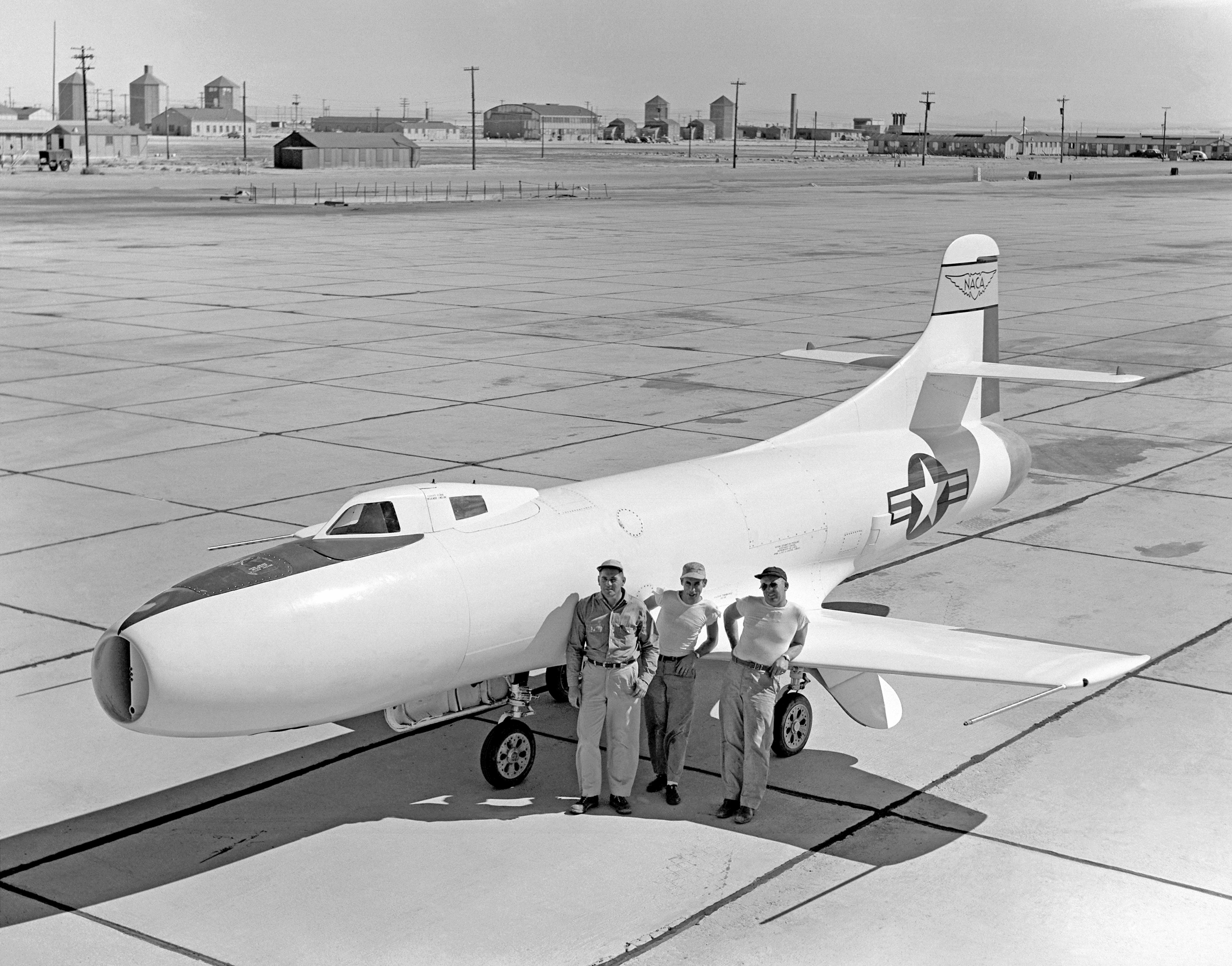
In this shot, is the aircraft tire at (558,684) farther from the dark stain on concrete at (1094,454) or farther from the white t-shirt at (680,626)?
the dark stain on concrete at (1094,454)

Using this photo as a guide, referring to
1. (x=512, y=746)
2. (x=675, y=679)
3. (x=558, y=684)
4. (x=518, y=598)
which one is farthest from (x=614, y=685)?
(x=558, y=684)

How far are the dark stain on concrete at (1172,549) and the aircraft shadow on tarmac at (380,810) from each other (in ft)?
23.6

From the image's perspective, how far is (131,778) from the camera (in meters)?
11.2

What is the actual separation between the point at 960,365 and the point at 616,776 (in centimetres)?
677

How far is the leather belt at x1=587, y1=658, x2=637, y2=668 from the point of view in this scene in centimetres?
1062

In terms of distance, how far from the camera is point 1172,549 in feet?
57.5

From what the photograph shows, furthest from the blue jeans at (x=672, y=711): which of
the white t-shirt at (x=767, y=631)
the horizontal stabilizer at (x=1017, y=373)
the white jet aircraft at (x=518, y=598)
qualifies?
the horizontal stabilizer at (x=1017, y=373)

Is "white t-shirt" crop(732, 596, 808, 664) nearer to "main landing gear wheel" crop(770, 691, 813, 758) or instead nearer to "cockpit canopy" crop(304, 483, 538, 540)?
"main landing gear wheel" crop(770, 691, 813, 758)

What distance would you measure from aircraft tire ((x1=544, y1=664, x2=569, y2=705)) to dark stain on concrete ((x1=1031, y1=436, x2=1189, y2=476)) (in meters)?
11.0

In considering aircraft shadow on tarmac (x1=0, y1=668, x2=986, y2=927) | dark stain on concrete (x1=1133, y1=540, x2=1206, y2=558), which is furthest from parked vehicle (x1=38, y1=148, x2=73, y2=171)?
aircraft shadow on tarmac (x1=0, y1=668, x2=986, y2=927)

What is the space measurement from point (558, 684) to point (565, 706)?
0.21m

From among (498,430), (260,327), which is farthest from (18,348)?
(498,430)

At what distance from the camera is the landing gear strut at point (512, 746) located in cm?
1103

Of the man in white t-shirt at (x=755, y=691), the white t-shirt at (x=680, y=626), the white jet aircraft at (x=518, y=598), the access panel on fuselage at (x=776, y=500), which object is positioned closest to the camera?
the white jet aircraft at (x=518, y=598)
